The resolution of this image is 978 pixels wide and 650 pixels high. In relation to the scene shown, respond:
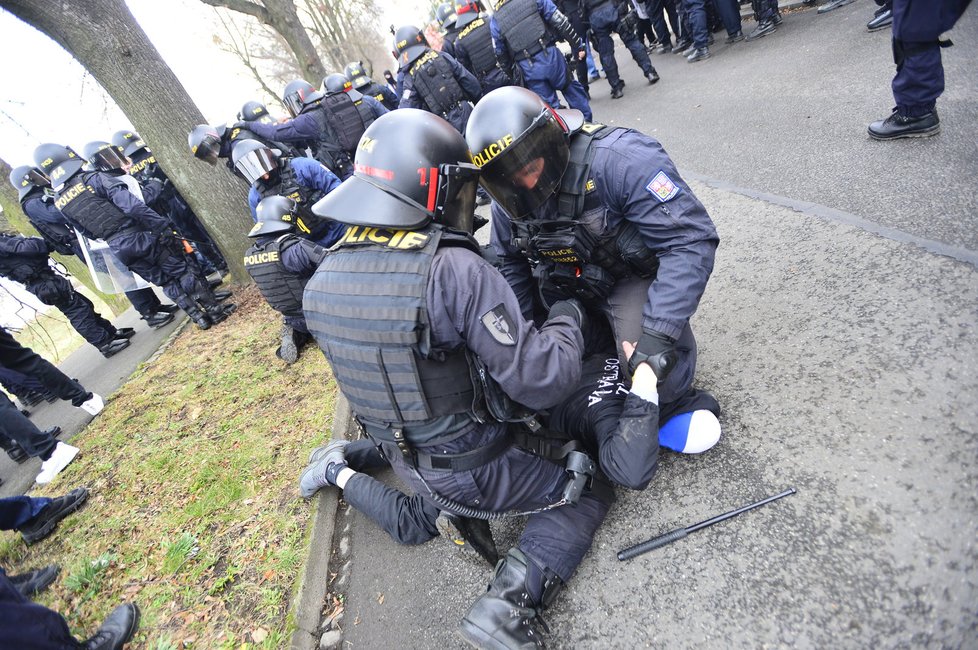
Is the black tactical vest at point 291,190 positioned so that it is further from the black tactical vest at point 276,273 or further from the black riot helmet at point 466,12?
the black riot helmet at point 466,12

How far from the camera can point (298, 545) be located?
2.71 metres

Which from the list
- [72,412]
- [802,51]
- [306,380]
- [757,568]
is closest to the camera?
[757,568]

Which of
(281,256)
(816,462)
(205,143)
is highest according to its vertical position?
(205,143)

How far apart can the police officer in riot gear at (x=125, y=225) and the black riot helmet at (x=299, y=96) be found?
108 inches

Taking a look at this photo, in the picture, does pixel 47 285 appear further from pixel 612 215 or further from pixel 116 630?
pixel 612 215

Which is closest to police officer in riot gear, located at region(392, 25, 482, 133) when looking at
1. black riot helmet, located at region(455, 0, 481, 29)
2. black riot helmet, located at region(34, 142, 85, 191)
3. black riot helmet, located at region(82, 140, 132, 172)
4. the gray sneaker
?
black riot helmet, located at region(455, 0, 481, 29)

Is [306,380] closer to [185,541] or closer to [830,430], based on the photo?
[185,541]

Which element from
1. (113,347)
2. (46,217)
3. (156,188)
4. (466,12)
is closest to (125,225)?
(156,188)

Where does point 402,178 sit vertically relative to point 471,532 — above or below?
above

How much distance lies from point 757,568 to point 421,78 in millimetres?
5900

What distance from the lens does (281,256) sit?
4066 millimetres

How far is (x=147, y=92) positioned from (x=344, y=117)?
2284mm

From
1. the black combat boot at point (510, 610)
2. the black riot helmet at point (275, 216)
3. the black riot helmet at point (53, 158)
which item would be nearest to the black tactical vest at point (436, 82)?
the black riot helmet at point (275, 216)

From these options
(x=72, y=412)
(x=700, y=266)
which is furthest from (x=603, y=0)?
(x=72, y=412)
